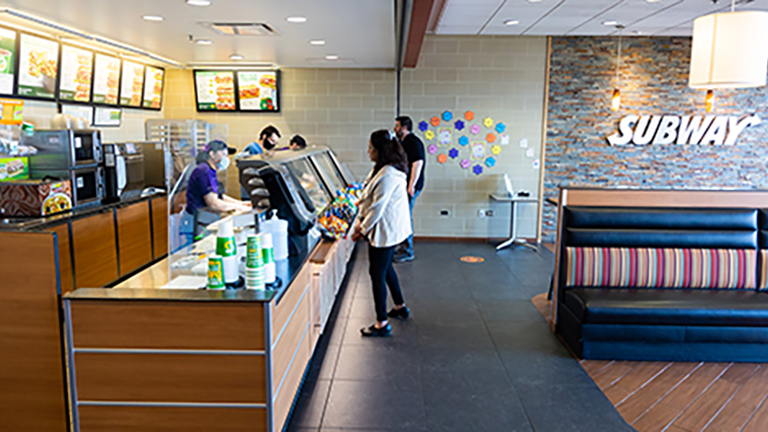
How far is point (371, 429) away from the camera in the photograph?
2.80m

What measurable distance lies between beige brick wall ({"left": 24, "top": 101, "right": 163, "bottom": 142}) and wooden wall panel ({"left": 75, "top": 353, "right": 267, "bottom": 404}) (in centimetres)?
344

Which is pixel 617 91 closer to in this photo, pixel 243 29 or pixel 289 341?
pixel 243 29

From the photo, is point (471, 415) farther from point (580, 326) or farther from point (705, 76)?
point (705, 76)

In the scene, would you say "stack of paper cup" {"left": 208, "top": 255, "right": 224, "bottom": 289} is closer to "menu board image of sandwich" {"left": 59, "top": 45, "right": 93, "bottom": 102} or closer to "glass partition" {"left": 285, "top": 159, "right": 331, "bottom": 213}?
"glass partition" {"left": 285, "top": 159, "right": 331, "bottom": 213}

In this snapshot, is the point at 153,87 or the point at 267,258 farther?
the point at 153,87

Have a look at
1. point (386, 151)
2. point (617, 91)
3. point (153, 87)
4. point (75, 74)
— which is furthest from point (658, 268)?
point (153, 87)

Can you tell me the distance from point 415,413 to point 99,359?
169 cm

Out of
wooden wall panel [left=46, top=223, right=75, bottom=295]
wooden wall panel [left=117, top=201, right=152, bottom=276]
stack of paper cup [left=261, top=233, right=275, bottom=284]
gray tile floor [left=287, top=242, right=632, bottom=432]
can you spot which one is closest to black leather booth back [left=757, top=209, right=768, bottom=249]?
gray tile floor [left=287, top=242, right=632, bottom=432]

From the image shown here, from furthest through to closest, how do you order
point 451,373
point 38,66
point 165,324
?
point 38,66 → point 451,373 → point 165,324

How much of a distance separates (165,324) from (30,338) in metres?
0.88

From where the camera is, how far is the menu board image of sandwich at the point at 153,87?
6.83 meters

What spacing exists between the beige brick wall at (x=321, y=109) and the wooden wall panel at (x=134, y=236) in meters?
2.38

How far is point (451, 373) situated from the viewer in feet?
11.4

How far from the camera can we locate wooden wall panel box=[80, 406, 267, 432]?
2.34m
